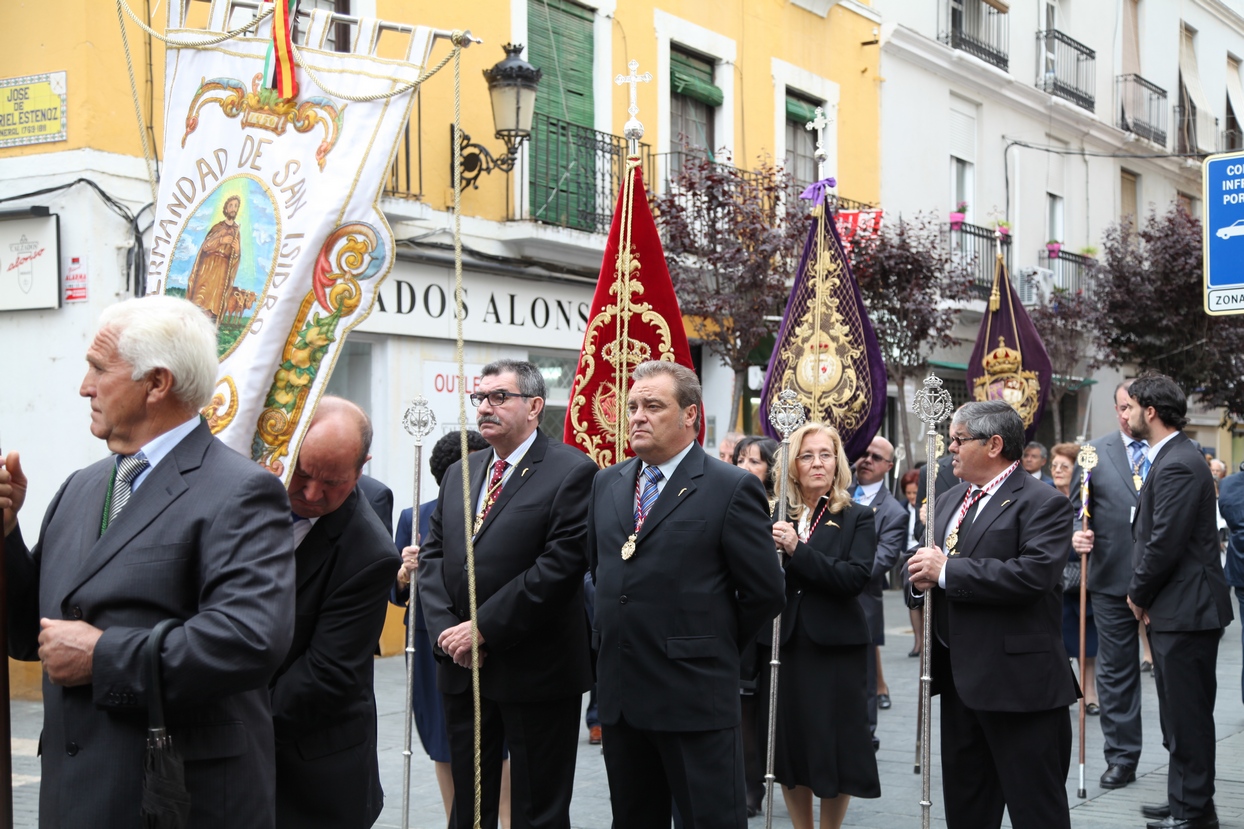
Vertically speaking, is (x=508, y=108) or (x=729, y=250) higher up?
(x=508, y=108)

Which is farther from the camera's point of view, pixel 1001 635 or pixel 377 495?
pixel 377 495

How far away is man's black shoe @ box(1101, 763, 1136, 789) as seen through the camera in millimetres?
7180

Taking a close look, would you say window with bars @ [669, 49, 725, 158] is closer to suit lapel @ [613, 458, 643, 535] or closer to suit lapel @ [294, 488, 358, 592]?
suit lapel @ [613, 458, 643, 535]

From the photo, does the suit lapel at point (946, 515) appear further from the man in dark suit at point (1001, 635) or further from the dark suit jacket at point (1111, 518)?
the dark suit jacket at point (1111, 518)

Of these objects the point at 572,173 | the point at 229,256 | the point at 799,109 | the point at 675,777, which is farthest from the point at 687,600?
the point at 799,109

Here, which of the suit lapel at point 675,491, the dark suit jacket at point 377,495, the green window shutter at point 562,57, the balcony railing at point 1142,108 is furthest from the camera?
the balcony railing at point 1142,108

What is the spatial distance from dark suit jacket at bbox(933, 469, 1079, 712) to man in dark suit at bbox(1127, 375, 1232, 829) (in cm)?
138

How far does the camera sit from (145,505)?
2.85 meters

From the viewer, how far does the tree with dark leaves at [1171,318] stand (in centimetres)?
2038

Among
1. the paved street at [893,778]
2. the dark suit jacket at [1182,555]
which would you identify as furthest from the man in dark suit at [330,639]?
the dark suit jacket at [1182,555]

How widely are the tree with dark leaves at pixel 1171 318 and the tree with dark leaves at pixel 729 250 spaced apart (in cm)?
891

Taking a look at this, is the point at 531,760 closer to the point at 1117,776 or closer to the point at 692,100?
the point at 1117,776

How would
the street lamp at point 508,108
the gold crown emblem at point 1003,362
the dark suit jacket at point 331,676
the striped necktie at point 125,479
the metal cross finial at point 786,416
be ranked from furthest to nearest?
1. the street lamp at point 508,108
2. the gold crown emblem at point 1003,362
3. the metal cross finial at point 786,416
4. the dark suit jacket at point 331,676
5. the striped necktie at point 125,479

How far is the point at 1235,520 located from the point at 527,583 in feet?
17.9
